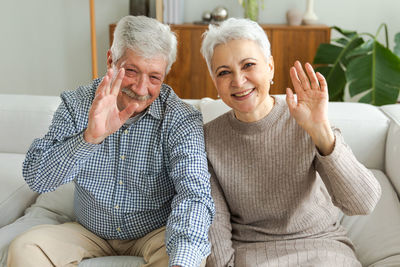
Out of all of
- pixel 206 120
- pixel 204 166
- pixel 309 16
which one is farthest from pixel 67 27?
pixel 204 166

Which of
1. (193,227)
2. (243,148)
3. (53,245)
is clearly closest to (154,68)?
(243,148)

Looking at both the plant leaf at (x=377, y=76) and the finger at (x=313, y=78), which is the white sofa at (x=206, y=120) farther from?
the plant leaf at (x=377, y=76)

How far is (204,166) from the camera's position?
1.59m

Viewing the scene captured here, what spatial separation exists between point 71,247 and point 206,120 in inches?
31.4

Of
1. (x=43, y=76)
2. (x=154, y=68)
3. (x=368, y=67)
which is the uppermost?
(x=154, y=68)

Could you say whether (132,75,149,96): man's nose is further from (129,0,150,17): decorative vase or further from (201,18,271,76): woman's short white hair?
(129,0,150,17): decorative vase

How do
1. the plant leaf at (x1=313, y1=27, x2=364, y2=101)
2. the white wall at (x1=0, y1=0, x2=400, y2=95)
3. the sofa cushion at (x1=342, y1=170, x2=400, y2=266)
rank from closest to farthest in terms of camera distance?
the sofa cushion at (x1=342, y1=170, x2=400, y2=266) < the plant leaf at (x1=313, y1=27, x2=364, y2=101) < the white wall at (x1=0, y1=0, x2=400, y2=95)

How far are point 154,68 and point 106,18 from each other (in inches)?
118

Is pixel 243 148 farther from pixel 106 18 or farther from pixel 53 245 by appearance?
pixel 106 18

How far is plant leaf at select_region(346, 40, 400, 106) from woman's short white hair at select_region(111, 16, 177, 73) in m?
1.98

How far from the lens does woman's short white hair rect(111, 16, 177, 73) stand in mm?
1604

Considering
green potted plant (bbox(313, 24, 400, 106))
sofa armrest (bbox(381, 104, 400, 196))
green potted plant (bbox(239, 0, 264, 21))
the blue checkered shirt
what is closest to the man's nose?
the blue checkered shirt

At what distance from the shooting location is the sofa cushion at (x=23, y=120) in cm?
231

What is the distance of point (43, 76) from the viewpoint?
467 centimetres
